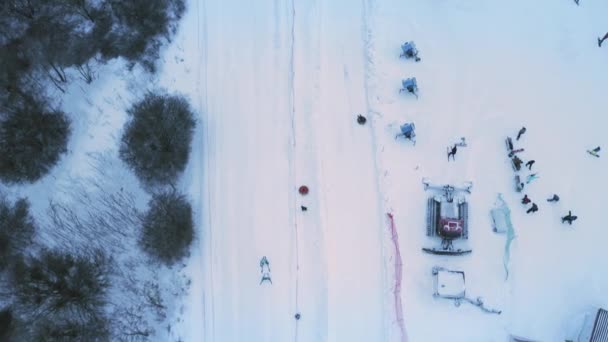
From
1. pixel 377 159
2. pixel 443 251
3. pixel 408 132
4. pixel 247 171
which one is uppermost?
pixel 408 132

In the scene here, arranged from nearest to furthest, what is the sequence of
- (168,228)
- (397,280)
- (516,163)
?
1. (168,228)
2. (397,280)
3. (516,163)

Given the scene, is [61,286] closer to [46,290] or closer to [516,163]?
[46,290]

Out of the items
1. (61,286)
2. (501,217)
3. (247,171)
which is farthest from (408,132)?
(61,286)

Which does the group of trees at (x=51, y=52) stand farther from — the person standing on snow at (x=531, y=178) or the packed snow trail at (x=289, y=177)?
the person standing on snow at (x=531, y=178)

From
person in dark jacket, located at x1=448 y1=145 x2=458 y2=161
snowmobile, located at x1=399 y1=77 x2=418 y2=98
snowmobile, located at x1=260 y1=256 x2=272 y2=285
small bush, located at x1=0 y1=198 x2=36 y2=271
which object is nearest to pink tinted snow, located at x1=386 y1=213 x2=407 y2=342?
person in dark jacket, located at x1=448 y1=145 x2=458 y2=161

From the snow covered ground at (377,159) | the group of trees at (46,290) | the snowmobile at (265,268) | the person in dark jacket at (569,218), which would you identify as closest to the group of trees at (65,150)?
the group of trees at (46,290)

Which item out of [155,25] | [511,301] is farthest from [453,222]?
[155,25]

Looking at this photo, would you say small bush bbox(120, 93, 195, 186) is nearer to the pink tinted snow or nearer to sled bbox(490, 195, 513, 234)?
the pink tinted snow
